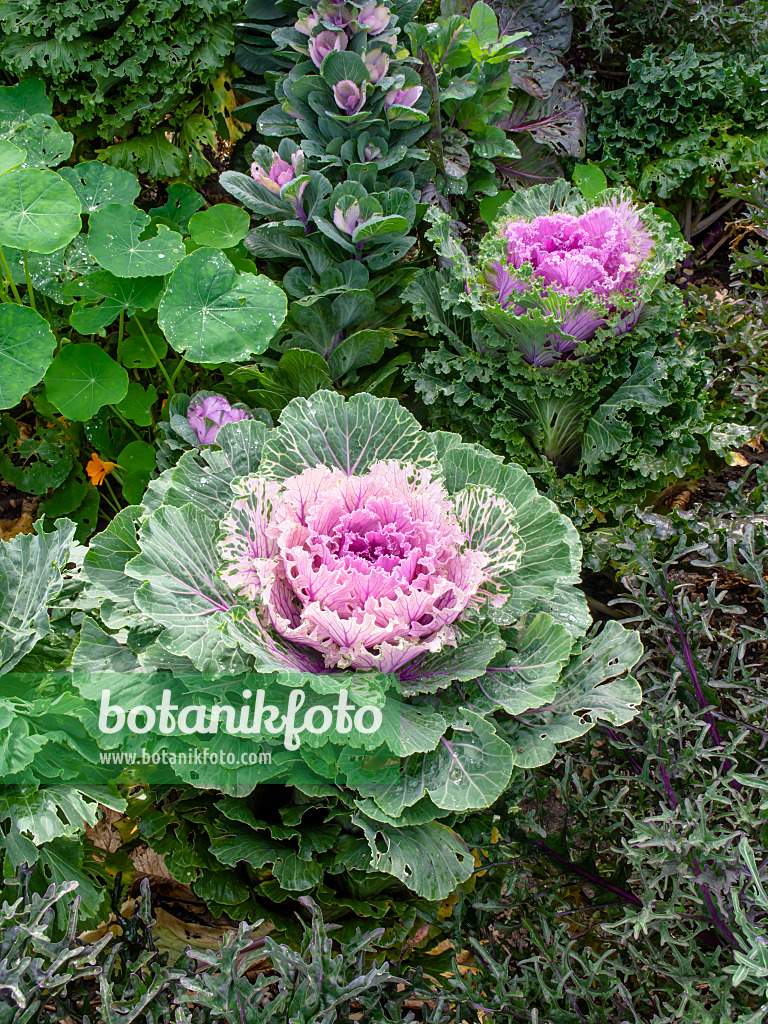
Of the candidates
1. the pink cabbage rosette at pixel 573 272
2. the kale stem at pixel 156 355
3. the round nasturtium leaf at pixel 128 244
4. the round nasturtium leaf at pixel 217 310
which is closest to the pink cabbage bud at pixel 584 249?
the pink cabbage rosette at pixel 573 272

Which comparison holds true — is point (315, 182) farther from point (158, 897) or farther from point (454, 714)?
point (158, 897)

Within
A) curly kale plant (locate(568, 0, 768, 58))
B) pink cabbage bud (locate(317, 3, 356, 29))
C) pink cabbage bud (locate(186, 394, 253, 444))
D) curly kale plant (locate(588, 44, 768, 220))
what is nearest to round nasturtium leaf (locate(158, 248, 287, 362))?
pink cabbage bud (locate(186, 394, 253, 444))

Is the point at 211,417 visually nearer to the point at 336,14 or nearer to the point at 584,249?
the point at 584,249

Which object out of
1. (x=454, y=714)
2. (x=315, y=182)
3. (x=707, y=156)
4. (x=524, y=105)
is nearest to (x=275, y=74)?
(x=315, y=182)

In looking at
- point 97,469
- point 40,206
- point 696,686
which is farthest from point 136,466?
point 696,686

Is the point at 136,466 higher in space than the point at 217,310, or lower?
lower

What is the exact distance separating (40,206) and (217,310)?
515 millimetres

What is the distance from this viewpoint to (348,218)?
2.33 meters

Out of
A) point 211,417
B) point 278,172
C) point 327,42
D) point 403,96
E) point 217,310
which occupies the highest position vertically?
point 327,42

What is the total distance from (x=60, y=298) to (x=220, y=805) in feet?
5.49

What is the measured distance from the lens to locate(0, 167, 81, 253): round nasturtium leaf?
2.03 m

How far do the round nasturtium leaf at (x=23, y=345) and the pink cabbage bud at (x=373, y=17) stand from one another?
136 cm

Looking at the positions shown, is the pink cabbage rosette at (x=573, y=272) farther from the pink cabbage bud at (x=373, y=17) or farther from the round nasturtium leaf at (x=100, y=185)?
the round nasturtium leaf at (x=100, y=185)

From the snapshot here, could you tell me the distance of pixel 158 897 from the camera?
6.23 ft
